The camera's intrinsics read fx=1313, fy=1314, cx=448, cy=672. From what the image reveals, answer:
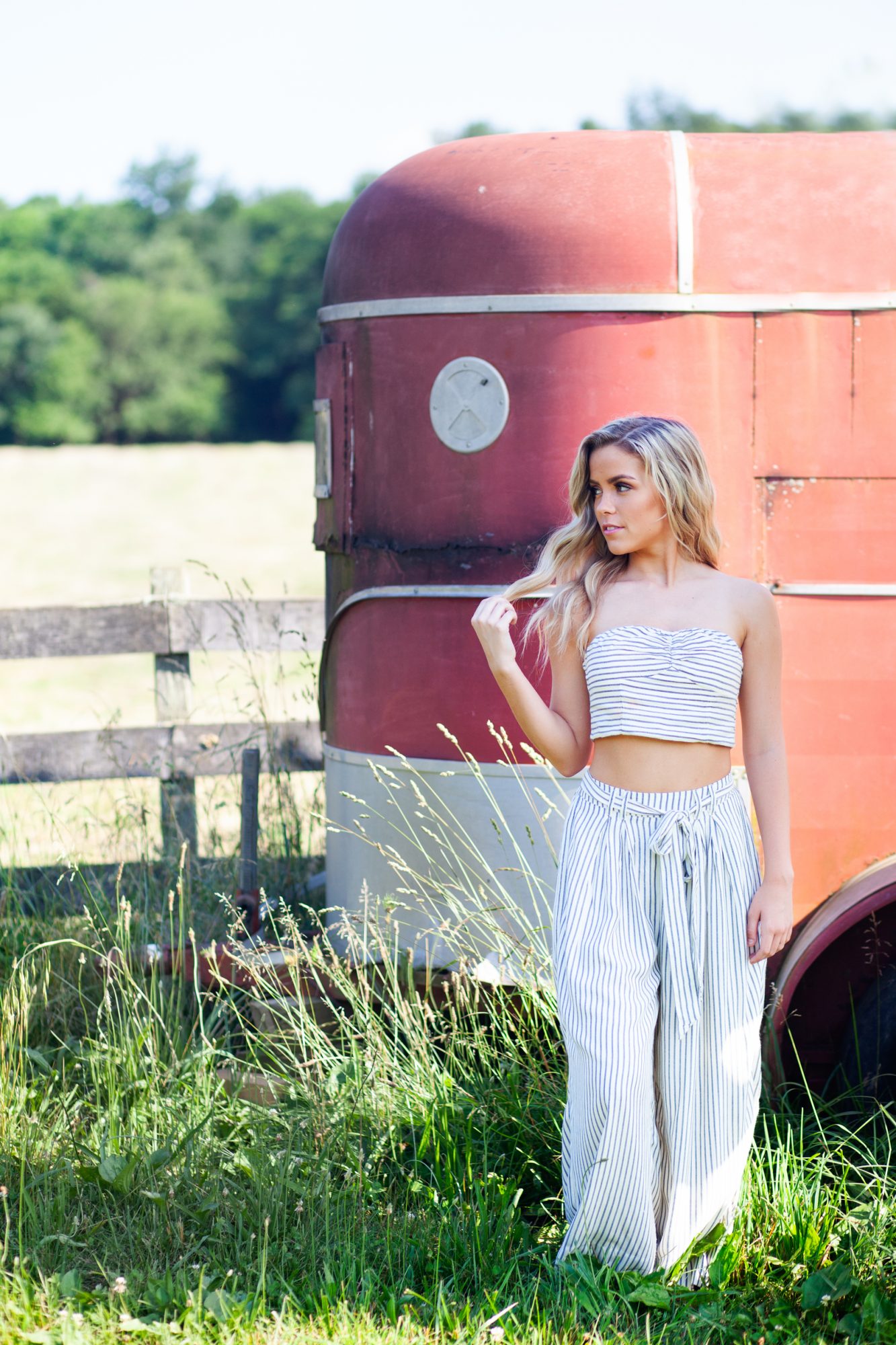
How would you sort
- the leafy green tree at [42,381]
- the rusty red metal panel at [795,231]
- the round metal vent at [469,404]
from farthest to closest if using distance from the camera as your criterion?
the leafy green tree at [42,381]
the round metal vent at [469,404]
the rusty red metal panel at [795,231]

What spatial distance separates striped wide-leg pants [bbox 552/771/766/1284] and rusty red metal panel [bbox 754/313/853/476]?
46.1 inches

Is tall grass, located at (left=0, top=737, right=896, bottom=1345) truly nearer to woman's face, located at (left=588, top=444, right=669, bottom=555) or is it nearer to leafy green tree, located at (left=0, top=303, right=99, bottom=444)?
woman's face, located at (left=588, top=444, right=669, bottom=555)

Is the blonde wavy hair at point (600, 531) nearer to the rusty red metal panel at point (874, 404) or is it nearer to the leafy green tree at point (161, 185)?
the rusty red metal panel at point (874, 404)

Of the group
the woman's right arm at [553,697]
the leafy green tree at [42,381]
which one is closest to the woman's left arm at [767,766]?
the woman's right arm at [553,697]

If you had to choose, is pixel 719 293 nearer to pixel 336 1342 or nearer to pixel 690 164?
pixel 690 164

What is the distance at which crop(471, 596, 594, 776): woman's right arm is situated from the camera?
2699 millimetres

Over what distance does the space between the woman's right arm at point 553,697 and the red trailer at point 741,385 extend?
0.79 meters

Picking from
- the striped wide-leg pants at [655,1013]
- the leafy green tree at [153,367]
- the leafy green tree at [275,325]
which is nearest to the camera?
the striped wide-leg pants at [655,1013]

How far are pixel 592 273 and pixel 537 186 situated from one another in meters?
0.32

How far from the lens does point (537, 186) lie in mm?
3639

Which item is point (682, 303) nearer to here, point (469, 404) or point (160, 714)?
point (469, 404)

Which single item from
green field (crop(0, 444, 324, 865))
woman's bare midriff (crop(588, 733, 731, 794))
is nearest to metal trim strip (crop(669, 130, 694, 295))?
woman's bare midriff (crop(588, 733, 731, 794))

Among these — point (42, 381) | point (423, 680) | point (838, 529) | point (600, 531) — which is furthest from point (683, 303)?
point (42, 381)

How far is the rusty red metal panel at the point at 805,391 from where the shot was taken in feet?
11.6
